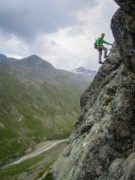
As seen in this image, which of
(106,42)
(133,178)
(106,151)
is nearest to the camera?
(133,178)

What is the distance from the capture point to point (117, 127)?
2697 centimetres

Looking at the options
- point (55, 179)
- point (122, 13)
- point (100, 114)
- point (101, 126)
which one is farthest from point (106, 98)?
point (55, 179)

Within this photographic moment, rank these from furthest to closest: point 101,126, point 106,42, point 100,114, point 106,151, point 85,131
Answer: point 106,42 → point 85,131 → point 100,114 → point 101,126 → point 106,151

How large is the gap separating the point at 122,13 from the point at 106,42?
22.0 m

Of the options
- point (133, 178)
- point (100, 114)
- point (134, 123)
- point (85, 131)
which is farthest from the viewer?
point (85, 131)

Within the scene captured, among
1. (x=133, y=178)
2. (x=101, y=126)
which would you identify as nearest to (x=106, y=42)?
(x=101, y=126)

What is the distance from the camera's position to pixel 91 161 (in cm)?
2870

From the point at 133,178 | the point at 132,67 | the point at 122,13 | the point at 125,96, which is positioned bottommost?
the point at 133,178

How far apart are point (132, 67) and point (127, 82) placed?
4225mm

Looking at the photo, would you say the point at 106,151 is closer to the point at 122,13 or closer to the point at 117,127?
the point at 117,127

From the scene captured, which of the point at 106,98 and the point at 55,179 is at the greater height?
the point at 106,98

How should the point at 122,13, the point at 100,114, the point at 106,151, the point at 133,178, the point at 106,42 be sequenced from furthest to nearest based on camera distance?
the point at 106,42, the point at 100,114, the point at 106,151, the point at 122,13, the point at 133,178

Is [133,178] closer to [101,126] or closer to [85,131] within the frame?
[101,126]

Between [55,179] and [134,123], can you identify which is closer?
[134,123]
